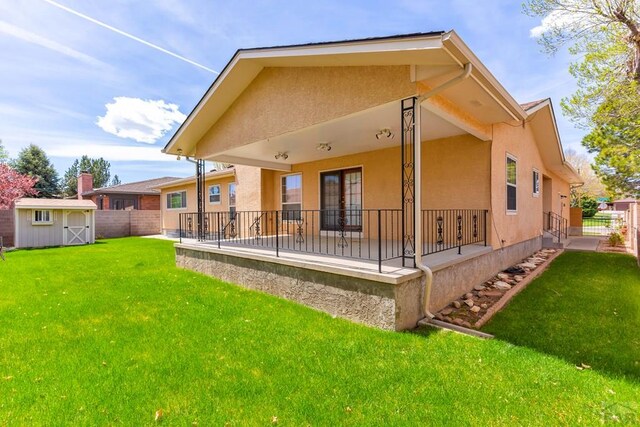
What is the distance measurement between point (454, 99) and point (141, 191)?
1067 inches

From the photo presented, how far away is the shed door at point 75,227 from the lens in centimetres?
1566

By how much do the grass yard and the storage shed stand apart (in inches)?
745

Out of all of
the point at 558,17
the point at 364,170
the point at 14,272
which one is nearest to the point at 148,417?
the point at 364,170

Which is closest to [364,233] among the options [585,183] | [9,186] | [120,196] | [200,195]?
[200,195]

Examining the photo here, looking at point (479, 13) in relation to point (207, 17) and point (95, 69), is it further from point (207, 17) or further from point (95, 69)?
point (95, 69)

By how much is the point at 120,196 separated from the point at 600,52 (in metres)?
30.6

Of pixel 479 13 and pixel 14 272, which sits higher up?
pixel 479 13

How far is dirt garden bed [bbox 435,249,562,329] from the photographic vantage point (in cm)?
434

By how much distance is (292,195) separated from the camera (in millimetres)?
10305

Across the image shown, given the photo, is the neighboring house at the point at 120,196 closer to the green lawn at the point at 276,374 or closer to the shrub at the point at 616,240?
the green lawn at the point at 276,374

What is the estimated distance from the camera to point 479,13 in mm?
6992

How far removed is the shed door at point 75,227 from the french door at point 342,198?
555 inches

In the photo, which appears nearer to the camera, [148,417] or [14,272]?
[148,417]

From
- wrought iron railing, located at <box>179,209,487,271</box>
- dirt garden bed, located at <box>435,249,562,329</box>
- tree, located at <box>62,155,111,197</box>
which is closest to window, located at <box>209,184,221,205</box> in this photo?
wrought iron railing, located at <box>179,209,487,271</box>
